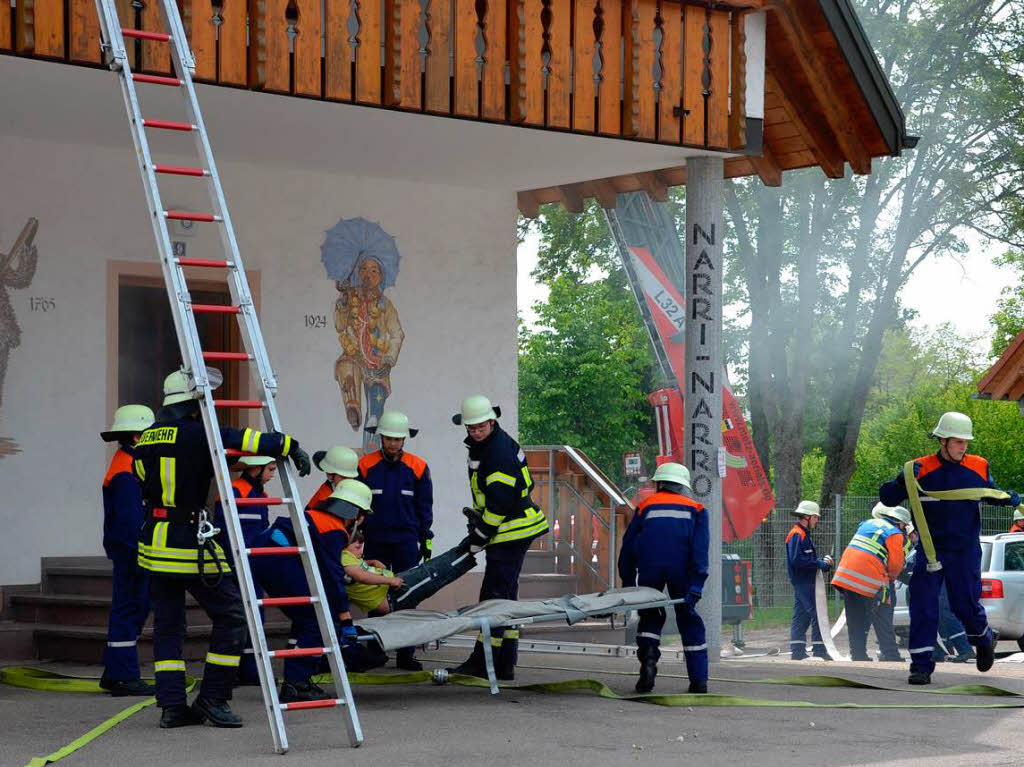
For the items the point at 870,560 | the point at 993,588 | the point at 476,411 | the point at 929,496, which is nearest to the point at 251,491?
the point at 476,411

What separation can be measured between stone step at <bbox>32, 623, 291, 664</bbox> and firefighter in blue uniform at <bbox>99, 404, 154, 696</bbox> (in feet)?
4.26

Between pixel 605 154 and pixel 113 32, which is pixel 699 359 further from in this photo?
pixel 113 32

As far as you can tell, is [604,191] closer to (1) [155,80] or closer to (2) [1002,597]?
(1) [155,80]

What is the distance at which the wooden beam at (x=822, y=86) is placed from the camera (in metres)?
12.6

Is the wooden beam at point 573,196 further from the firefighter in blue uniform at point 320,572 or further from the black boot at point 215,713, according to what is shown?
the black boot at point 215,713

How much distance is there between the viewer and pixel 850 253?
101 ft

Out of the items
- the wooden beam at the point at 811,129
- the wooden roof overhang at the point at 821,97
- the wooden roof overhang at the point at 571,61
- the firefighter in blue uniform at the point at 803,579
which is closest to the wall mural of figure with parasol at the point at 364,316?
the wooden roof overhang at the point at 571,61

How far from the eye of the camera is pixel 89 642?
450 inches

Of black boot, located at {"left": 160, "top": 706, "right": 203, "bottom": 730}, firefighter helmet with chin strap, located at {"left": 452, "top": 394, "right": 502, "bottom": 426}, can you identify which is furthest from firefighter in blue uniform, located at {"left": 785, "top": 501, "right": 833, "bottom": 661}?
black boot, located at {"left": 160, "top": 706, "right": 203, "bottom": 730}

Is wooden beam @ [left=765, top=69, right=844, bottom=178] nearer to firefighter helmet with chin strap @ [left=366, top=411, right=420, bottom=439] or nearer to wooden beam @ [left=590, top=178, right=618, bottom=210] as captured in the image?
wooden beam @ [left=590, top=178, right=618, bottom=210]

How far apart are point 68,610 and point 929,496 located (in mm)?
6535

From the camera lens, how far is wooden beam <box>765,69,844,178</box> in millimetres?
13148

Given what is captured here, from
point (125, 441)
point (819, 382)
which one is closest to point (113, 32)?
point (125, 441)

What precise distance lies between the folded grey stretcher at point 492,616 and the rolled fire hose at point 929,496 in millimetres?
2173
